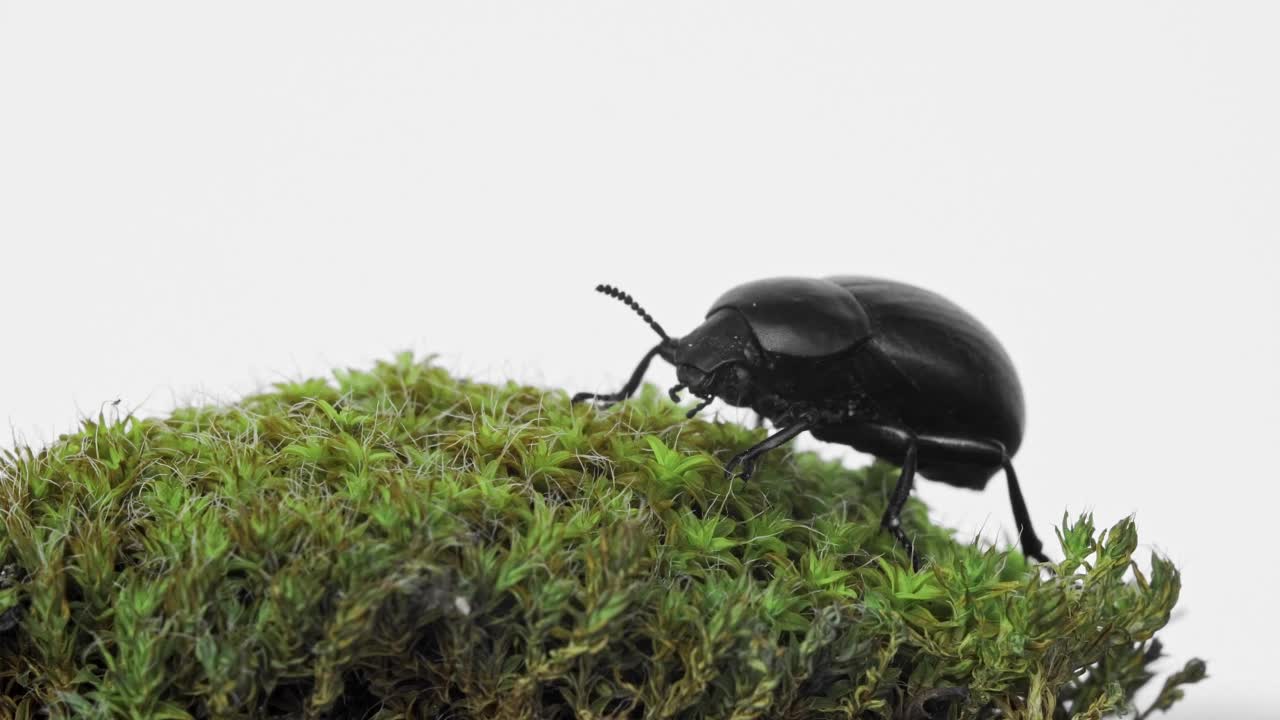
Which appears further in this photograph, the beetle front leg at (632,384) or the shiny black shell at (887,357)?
the beetle front leg at (632,384)

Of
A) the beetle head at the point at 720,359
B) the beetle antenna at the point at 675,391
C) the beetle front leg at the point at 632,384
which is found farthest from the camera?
the beetle front leg at the point at 632,384

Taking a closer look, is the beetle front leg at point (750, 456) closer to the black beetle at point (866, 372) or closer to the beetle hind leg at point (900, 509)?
A: the black beetle at point (866, 372)

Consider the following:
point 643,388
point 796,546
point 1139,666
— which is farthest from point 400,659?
point 1139,666

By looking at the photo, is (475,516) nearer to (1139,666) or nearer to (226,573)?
(226,573)

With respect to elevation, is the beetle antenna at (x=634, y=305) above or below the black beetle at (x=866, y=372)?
above

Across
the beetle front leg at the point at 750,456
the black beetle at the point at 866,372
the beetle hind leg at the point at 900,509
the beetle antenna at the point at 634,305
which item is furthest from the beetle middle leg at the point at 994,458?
the beetle antenna at the point at 634,305

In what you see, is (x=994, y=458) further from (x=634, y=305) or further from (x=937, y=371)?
(x=634, y=305)

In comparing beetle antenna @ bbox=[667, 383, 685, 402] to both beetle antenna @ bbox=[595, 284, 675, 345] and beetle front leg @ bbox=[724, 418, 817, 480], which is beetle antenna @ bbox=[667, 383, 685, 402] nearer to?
beetle antenna @ bbox=[595, 284, 675, 345]
